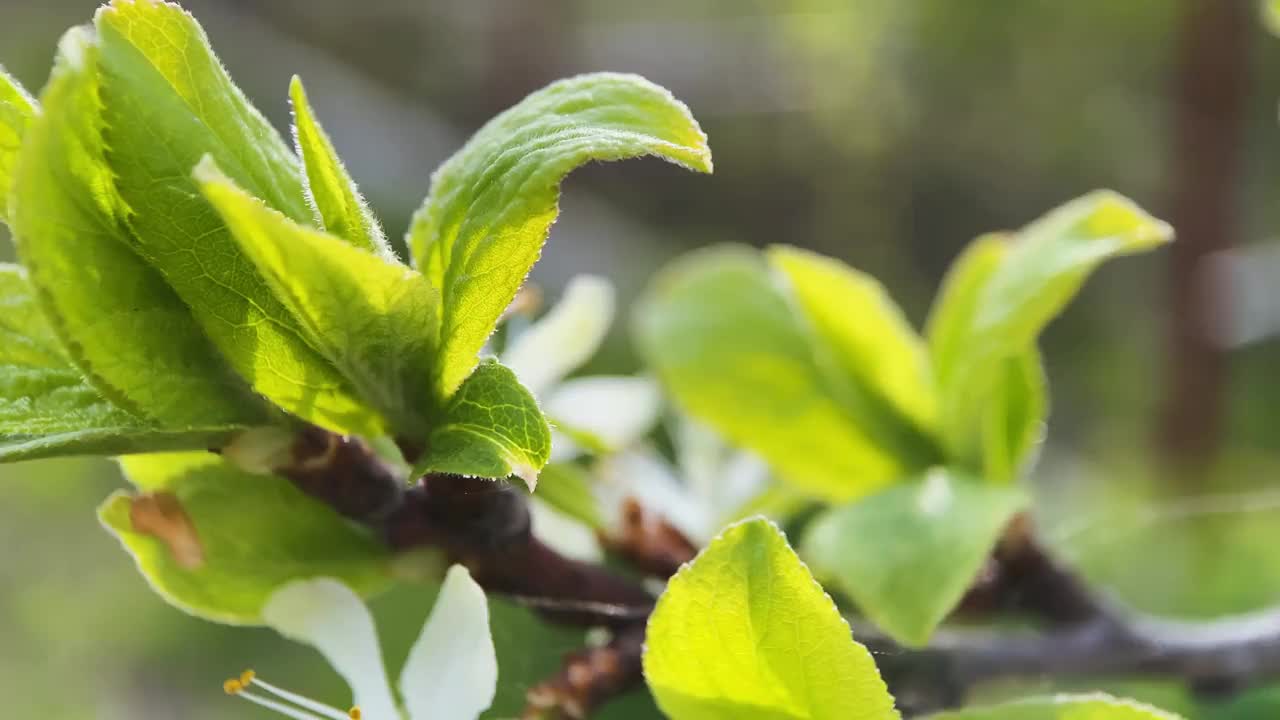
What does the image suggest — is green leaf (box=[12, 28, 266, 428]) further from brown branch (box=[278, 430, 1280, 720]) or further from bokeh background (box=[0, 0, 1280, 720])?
bokeh background (box=[0, 0, 1280, 720])

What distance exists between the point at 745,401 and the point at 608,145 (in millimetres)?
284

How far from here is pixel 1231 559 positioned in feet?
3.35

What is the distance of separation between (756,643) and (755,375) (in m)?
0.26

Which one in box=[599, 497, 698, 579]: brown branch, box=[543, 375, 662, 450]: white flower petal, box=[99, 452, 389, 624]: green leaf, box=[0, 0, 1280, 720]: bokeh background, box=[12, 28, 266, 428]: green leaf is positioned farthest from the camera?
box=[0, 0, 1280, 720]: bokeh background

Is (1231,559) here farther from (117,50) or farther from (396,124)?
(396,124)

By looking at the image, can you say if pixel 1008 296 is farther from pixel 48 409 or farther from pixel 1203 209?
pixel 1203 209

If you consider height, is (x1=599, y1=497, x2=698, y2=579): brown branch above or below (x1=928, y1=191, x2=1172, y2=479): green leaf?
below

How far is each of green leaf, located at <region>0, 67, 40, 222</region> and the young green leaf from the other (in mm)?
41

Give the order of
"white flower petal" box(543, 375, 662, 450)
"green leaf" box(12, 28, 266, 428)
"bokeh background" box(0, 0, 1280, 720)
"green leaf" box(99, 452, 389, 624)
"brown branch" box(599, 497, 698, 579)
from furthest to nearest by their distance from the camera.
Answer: "bokeh background" box(0, 0, 1280, 720)
"white flower petal" box(543, 375, 662, 450)
"brown branch" box(599, 497, 698, 579)
"green leaf" box(99, 452, 389, 624)
"green leaf" box(12, 28, 266, 428)

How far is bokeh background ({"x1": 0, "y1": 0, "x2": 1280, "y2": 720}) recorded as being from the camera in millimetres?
1732

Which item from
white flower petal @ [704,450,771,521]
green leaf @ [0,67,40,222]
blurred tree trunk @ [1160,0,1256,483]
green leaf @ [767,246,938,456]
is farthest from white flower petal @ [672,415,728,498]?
blurred tree trunk @ [1160,0,1256,483]

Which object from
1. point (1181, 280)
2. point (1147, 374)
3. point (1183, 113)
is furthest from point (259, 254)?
point (1147, 374)

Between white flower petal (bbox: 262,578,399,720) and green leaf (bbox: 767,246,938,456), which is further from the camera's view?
green leaf (bbox: 767,246,938,456)

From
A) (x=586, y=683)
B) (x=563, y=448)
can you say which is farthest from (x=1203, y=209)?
(x=586, y=683)
